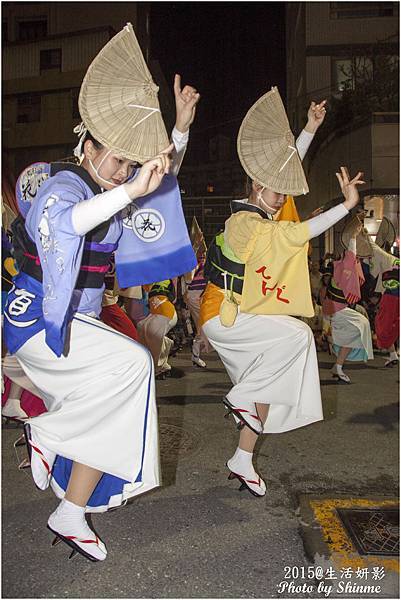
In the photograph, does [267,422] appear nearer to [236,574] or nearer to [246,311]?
[246,311]

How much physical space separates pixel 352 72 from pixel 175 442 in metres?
15.6

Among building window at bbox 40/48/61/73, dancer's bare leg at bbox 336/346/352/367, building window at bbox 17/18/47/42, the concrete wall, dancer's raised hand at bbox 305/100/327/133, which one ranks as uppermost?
building window at bbox 17/18/47/42

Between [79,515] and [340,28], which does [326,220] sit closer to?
[79,515]

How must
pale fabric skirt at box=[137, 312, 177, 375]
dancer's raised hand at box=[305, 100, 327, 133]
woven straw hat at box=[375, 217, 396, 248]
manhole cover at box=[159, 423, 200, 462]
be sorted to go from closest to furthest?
1. dancer's raised hand at box=[305, 100, 327, 133]
2. manhole cover at box=[159, 423, 200, 462]
3. pale fabric skirt at box=[137, 312, 177, 375]
4. woven straw hat at box=[375, 217, 396, 248]

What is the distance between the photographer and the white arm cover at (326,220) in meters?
3.04

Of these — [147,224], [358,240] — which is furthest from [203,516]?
[358,240]

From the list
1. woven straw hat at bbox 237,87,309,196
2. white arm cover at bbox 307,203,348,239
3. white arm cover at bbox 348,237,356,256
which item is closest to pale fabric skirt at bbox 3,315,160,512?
white arm cover at bbox 307,203,348,239

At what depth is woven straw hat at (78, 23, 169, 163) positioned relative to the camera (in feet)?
7.90

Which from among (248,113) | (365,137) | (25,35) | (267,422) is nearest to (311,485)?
(267,422)

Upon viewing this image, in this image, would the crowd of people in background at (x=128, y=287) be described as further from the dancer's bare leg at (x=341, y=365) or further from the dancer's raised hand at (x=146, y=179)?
the dancer's bare leg at (x=341, y=365)

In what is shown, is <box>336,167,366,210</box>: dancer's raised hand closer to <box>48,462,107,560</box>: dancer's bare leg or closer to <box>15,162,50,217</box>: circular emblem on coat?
<box>15,162,50,217</box>: circular emblem on coat

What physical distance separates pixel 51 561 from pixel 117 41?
7.49 ft

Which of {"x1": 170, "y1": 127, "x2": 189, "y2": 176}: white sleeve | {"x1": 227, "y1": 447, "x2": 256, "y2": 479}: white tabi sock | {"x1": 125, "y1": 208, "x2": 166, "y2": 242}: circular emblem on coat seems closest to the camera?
{"x1": 125, "y1": 208, "x2": 166, "y2": 242}: circular emblem on coat

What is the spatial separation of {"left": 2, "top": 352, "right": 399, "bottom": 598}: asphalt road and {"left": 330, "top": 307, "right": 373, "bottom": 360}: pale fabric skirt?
7.55ft
